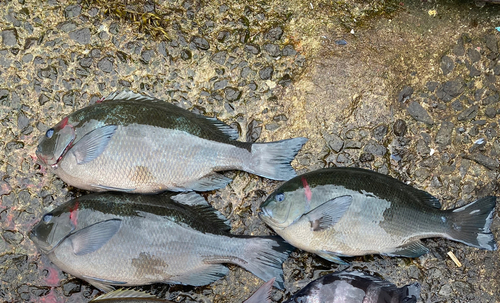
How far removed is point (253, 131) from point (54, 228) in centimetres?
176

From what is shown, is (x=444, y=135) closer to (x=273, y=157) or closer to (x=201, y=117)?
(x=273, y=157)

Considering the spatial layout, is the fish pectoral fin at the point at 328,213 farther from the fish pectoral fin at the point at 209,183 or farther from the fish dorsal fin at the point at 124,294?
the fish dorsal fin at the point at 124,294

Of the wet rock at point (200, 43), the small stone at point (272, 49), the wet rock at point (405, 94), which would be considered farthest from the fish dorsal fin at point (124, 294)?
the wet rock at point (405, 94)

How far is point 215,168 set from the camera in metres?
3.77

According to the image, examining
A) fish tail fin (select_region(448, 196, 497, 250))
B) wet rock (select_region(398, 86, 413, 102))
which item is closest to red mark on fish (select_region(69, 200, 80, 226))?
wet rock (select_region(398, 86, 413, 102))

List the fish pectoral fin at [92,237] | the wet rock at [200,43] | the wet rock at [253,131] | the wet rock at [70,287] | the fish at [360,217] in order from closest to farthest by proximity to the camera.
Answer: the fish pectoral fin at [92,237] → the fish at [360,217] → the wet rock at [70,287] → the wet rock at [253,131] → the wet rock at [200,43]

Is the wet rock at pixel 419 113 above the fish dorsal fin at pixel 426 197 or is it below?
above

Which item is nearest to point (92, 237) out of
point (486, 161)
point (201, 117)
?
point (201, 117)

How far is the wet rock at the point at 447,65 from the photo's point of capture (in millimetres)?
4145

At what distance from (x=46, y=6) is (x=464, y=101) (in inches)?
147

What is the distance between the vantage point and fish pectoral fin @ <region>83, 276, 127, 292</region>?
3.66 m

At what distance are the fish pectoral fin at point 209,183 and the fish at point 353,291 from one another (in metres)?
1.08

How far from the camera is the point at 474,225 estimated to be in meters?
3.75

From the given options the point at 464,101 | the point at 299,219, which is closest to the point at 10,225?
the point at 299,219
